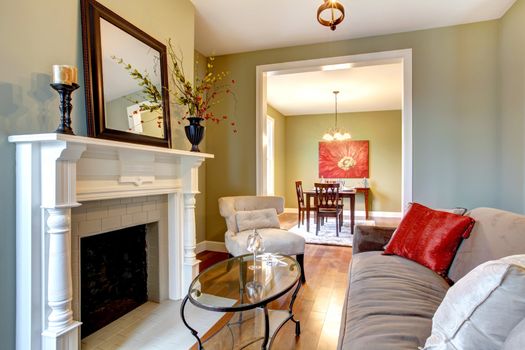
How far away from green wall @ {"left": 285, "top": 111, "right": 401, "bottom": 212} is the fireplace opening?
5.65 m

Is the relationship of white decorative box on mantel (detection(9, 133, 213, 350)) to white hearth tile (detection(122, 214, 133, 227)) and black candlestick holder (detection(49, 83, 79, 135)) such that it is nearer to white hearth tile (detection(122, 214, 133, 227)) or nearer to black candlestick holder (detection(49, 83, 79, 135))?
black candlestick holder (detection(49, 83, 79, 135))

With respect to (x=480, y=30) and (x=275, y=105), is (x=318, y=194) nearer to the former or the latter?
(x=275, y=105)

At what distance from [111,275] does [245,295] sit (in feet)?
4.01

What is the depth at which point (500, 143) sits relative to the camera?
117 inches

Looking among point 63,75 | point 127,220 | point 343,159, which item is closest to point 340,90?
point 343,159

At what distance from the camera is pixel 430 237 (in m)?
1.82

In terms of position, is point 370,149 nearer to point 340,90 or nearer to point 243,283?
point 340,90

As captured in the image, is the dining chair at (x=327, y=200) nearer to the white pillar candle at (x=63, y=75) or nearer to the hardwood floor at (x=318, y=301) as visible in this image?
the hardwood floor at (x=318, y=301)

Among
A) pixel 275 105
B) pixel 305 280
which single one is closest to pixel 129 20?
pixel 305 280

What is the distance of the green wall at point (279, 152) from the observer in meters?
7.19

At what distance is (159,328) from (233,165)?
2.24m

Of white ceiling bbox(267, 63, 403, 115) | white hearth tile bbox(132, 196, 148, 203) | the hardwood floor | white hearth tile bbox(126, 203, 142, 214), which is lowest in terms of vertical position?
the hardwood floor

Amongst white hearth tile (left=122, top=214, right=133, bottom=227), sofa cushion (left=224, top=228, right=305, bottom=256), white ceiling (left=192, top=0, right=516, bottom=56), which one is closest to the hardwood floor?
sofa cushion (left=224, top=228, right=305, bottom=256)

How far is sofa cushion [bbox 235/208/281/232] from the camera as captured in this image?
9.84 feet
